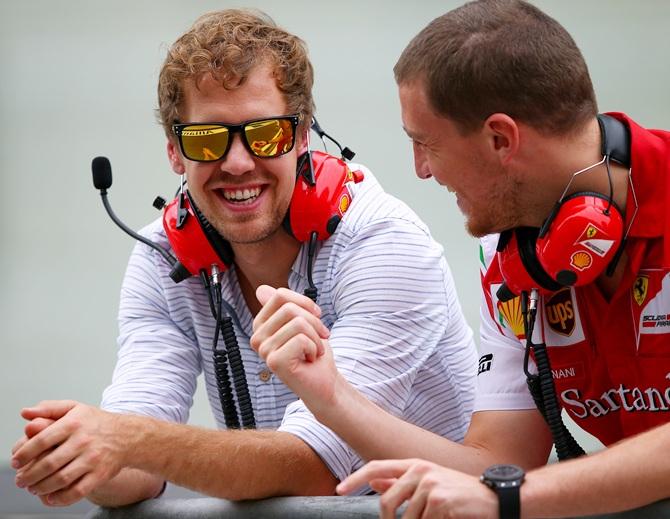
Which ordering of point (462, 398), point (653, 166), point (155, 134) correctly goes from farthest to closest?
1. point (155, 134)
2. point (462, 398)
3. point (653, 166)

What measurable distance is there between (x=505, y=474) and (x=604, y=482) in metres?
0.13

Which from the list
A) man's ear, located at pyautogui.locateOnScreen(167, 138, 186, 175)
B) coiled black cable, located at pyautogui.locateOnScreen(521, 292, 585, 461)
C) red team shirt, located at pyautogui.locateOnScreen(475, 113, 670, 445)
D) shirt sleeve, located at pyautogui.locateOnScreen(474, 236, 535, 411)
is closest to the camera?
red team shirt, located at pyautogui.locateOnScreen(475, 113, 670, 445)

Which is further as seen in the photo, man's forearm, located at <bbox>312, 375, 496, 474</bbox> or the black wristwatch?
man's forearm, located at <bbox>312, 375, 496, 474</bbox>

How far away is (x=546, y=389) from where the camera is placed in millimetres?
1782

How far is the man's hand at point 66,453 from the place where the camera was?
1.69 m

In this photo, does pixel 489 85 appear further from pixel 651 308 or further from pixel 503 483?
pixel 503 483

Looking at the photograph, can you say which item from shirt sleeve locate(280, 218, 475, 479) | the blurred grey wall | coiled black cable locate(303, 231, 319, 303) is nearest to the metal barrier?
shirt sleeve locate(280, 218, 475, 479)

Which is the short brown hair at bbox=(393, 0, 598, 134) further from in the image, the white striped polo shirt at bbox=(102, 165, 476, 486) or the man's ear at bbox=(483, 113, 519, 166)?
the white striped polo shirt at bbox=(102, 165, 476, 486)

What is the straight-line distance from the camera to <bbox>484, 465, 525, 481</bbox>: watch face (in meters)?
1.42

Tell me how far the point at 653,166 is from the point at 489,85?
285mm

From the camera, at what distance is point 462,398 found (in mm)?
2307

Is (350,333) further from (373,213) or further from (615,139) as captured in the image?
(615,139)

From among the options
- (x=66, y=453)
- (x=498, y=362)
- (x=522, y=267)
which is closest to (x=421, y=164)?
(x=522, y=267)

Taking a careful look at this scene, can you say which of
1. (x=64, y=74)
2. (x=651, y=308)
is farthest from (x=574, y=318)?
(x=64, y=74)
